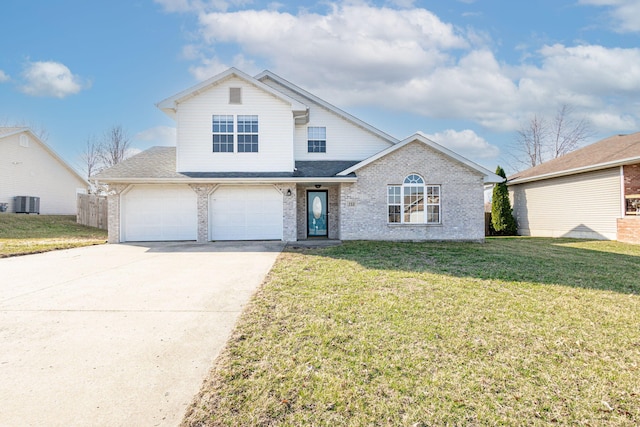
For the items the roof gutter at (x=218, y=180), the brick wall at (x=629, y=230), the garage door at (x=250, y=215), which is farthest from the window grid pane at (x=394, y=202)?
the brick wall at (x=629, y=230)

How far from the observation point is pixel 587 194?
53.4ft

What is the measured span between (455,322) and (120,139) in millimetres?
42719

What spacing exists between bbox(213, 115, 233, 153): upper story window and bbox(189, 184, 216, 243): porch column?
1.70 metres

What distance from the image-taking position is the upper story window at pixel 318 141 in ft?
51.8

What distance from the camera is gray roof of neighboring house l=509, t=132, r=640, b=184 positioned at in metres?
14.4

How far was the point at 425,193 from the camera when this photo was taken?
13.7m

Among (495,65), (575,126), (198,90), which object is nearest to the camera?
(198,90)

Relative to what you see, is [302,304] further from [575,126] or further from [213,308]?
[575,126]

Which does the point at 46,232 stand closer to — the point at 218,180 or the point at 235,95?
the point at 218,180

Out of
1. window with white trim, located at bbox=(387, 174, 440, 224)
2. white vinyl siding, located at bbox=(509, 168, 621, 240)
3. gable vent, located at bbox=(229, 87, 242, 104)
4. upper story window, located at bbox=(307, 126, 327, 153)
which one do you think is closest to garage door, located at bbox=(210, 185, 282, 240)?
upper story window, located at bbox=(307, 126, 327, 153)

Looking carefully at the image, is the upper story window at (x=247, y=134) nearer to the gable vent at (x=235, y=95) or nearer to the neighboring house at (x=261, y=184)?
the neighboring house at (x=261, y=184)

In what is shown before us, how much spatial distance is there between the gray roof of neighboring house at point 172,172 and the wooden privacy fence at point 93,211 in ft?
22.9

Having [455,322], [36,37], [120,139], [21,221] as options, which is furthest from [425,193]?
[120,139]

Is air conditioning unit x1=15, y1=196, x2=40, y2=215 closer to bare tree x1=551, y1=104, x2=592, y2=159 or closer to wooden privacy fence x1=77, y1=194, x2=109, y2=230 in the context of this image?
wooden privacy fence x1=77, y1=194, x2=109, y2=230
